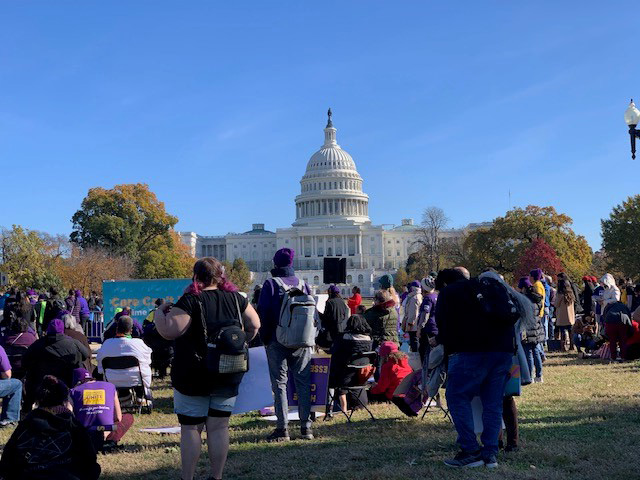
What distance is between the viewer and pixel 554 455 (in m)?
6.82

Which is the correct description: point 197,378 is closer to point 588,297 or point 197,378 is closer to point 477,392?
point 477,392

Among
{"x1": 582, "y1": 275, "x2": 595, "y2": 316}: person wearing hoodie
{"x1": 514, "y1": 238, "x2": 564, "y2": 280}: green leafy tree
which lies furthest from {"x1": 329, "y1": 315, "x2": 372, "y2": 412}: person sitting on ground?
{"x1": 514, "y1": 238, "x2": 564, "y2": 280}: green leafy tree

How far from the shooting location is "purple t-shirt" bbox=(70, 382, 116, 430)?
7.34m

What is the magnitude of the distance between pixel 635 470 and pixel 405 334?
845cm

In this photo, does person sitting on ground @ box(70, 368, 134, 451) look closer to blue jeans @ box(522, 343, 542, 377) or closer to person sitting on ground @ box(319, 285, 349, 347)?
person sitting on ground @ box(319, 285, 349, 347)

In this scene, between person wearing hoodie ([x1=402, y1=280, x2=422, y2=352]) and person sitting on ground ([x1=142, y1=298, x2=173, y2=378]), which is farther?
person sitting on ground ([x1=142, y1=298, x2=173, y2=378])

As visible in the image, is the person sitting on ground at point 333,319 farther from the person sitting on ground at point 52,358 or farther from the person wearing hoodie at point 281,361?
the person sitting on ground at point 52,358

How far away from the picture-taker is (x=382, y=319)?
11.1 meters

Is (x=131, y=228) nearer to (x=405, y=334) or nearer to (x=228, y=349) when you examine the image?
(x=405, y=334)

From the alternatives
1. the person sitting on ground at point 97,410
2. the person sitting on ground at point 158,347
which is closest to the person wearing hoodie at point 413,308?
the person sitting on ground at point 158,347

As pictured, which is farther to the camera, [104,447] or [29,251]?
[29,251]

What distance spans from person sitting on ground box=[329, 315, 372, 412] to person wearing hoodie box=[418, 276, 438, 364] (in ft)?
2.62

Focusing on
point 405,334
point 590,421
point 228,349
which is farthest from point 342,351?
point 405,334

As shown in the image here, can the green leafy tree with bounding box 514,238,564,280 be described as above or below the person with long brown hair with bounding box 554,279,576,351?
above
